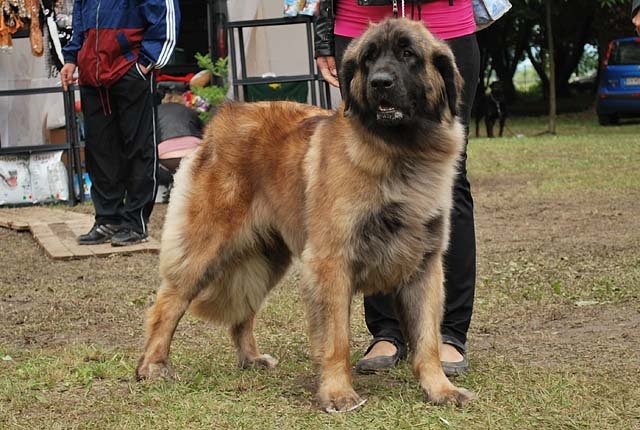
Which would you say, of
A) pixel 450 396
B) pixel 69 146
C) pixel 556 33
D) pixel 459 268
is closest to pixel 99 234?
pixel 69 146

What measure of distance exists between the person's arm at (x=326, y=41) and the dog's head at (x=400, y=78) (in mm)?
671

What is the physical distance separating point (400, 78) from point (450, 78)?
0.27 m

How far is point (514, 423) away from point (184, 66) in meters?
12.1

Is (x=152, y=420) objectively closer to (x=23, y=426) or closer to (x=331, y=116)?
(x=23, y=426)

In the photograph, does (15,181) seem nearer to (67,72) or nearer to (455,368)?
(67,72)

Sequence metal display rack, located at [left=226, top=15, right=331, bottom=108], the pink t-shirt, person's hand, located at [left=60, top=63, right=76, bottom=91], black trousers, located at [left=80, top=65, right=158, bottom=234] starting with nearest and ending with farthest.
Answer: the pink t-shirt
black trousers, located at [left=80, top=65, right=158, bottom=234]
person's hand, located at [left=60, top=63, right=76, bottom=91]
metal display rack, located at [left=226, top=15, right=331, bottom=108]

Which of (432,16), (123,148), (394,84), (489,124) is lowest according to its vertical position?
(489,124)

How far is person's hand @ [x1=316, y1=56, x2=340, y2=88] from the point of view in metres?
5.03

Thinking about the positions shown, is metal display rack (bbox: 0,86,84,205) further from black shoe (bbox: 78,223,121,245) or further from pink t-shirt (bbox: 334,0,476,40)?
pink t-shirt (bbox: 334,0,476,40)

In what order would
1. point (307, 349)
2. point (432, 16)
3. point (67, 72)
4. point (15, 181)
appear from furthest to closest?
point (15, 181)
point (67, 72)
point (307, 349)
point (432, 16)

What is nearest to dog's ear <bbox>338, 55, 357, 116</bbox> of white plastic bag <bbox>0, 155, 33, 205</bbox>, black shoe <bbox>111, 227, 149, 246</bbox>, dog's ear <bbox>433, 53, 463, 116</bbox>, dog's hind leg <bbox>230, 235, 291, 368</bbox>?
dog's ear <bbox>433, 53, 463, 116</bbox>

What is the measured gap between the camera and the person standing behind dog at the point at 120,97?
825 centimetres

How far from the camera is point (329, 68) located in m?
5.08

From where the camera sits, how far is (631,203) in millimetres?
10750
